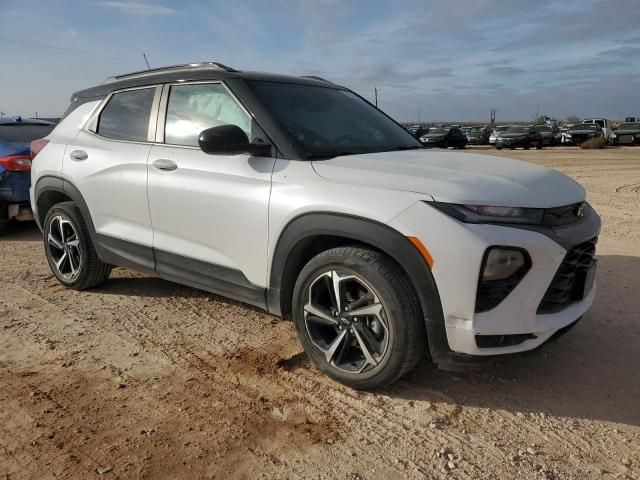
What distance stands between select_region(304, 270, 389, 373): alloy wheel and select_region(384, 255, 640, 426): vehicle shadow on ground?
0.97 feet

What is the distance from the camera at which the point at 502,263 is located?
2580mm

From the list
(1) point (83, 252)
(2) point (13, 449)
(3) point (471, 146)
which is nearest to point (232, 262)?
(2) point (13, 449)

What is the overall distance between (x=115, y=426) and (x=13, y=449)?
1.47ft

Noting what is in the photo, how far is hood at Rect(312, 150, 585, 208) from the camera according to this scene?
267 cm


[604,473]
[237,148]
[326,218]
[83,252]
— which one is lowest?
[604,473]

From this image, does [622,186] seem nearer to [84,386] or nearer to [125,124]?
[125,124]

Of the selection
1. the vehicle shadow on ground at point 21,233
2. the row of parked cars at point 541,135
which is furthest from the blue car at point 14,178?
the row of parked cars at point 541,135

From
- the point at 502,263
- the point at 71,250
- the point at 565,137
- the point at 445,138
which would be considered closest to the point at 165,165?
the point at 71,250

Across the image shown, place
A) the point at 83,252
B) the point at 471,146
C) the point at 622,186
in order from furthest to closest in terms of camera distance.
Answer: the point at 471,146
the point at 622,186
the point at 83,252

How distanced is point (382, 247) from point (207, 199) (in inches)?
50.8

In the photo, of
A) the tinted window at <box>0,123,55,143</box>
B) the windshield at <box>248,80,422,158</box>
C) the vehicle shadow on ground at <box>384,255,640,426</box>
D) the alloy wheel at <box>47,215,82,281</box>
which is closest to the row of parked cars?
the tinted window at <box>0,123,55,143</box>

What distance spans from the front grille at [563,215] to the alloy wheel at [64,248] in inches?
146

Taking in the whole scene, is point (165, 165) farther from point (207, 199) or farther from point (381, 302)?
point (381, 302)

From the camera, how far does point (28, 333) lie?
3.94 meters
